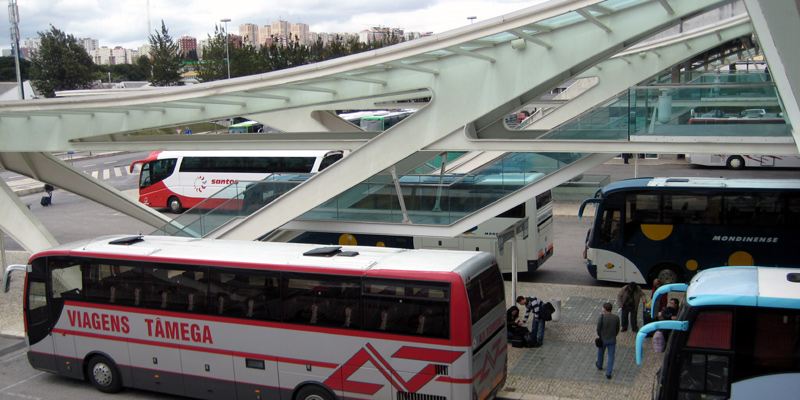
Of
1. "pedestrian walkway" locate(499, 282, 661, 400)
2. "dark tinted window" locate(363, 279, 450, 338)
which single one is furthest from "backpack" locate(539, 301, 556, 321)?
"dark tinted window" locate(363, 279, 450, 338)

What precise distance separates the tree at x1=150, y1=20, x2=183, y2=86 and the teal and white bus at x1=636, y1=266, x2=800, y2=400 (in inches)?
2341

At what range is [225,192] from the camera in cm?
1725

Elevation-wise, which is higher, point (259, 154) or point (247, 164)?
point (259, 154)

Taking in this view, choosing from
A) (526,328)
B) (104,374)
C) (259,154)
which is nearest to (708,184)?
(526,328)

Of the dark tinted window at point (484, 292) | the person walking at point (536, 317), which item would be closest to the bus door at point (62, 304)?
the dark tinted window at point (484, 292)

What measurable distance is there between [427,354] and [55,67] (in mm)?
60488

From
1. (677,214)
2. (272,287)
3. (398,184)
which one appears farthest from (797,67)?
(677,214)

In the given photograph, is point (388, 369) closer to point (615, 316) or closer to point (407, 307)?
point (407, 307)

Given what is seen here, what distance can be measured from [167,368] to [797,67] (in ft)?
30.6

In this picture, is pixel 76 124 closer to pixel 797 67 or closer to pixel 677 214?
pixel 677 214

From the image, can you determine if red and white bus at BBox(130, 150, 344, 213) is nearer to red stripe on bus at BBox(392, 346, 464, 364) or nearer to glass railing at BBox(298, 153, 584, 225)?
glass railing at BBox(298, 153, 584, 225)

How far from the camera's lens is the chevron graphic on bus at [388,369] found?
1031cm

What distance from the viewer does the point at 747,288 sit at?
9.13 meters

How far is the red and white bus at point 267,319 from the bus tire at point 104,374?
0.07 feet
